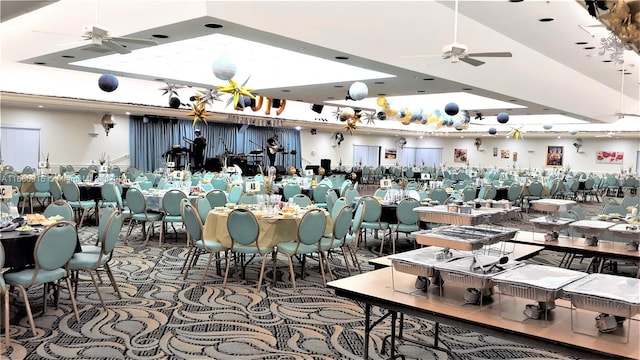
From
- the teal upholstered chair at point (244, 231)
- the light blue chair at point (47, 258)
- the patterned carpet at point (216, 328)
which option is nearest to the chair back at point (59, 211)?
the patterned carpet at point (216, 328)

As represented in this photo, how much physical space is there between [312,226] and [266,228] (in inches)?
20.8

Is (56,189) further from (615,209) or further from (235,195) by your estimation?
(615,209)

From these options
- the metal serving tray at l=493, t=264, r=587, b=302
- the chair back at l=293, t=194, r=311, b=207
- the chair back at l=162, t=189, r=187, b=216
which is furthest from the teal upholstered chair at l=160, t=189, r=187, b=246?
the metal serving tray at l=493, t=264, r=587, b=302

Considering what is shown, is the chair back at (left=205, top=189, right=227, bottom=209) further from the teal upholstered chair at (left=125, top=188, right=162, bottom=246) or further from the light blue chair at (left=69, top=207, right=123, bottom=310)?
the light blue chair at (left=69, top=207, right=123, bottom=310)

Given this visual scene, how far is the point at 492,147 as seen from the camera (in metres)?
30.3

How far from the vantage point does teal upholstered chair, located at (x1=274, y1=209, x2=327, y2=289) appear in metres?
5.66

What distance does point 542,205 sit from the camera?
5.50 metres

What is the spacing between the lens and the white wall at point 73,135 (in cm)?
1597

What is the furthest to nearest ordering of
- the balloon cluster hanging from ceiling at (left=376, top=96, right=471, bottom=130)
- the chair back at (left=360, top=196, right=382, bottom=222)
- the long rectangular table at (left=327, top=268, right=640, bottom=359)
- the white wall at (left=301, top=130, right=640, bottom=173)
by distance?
the white wall at (left=301, top=130, right=640, bottom=173) → the balloon cluster hanging from ceiling at (left=376, top=96, right=471, bottom=130) → the chair back at (left=360, top=196, right=382, bottom=222) → the long rectangular table at (left=327, top=268, right=640, bottom=359)

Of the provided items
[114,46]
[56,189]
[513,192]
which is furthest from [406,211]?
[513,192]

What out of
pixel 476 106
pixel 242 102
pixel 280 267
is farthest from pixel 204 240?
pixel 476 106

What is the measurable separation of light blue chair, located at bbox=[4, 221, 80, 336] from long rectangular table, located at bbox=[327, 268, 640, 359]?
255 centimetres

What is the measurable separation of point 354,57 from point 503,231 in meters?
4.70

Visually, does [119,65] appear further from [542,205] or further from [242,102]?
[542,205]
